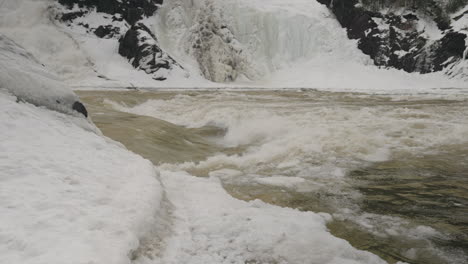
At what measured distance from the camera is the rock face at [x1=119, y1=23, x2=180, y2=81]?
33.4 metres

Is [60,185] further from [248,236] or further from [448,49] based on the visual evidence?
[448,49]

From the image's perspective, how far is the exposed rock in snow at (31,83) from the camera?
464 centimetres

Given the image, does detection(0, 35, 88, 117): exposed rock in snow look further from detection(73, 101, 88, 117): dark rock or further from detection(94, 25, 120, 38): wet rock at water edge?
detection(94, 25, 120, 38): wet rock at water edge

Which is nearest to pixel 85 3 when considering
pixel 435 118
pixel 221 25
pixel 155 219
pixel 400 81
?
pixel 221 25

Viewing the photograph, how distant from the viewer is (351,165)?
241 inches

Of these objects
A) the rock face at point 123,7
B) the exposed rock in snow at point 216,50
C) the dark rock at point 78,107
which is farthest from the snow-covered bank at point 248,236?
the rock face at point 123,7

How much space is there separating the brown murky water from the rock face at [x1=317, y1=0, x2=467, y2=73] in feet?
87.6

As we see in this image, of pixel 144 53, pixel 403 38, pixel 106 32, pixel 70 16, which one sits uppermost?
pixel 403 38

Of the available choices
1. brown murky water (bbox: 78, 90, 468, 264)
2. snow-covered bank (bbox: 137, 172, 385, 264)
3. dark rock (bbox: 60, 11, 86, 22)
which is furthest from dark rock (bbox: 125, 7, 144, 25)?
snow-covered bank (bbox: 137, 172, 385, 264)

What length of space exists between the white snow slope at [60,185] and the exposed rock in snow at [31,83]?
0.05 ft

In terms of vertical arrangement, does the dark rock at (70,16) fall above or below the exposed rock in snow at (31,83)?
above

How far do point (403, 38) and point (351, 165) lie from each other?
37265mm

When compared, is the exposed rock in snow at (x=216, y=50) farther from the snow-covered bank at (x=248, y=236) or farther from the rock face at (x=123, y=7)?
the snow-covered bank at (x=248, y=236)

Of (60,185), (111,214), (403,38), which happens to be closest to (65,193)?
(60,185)
